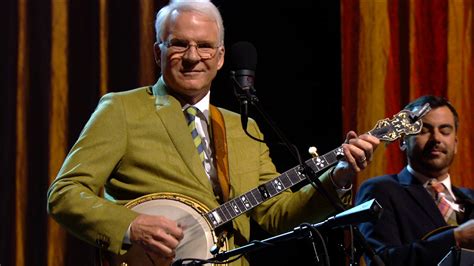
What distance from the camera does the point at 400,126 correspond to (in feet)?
9.84

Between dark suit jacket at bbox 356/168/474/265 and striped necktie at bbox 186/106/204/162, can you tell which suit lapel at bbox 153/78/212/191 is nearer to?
striped necktie at bbox 186/106/204/162

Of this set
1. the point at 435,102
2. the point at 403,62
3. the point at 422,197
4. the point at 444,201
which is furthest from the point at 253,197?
the point at 403,62

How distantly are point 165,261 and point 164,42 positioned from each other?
2.69 ft

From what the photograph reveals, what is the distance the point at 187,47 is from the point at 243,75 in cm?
51

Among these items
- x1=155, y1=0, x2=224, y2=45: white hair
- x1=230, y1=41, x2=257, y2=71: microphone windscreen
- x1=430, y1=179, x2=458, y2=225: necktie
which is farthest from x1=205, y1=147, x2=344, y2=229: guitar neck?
x1=430, y1=179, x2=458, y2=225: necktie

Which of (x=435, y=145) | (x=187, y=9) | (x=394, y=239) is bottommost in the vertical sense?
(x=394, y=239)

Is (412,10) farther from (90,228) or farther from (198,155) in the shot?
(90,228)

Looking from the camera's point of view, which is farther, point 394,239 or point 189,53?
point 394,239

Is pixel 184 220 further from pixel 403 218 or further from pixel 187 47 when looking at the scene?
pixel 403 218

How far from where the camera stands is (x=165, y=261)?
2865 mm

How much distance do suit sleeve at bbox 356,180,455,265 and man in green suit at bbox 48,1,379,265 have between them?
607 mm

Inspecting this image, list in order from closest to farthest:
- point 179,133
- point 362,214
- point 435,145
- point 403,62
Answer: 1. point 362,214
2. point 179,133
3. point 435,145
4. point 403,62

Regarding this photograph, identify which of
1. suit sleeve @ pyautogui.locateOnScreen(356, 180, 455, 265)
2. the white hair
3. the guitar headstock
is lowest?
suit sleeve @ pyautogui.locateOnScreen(356, 180, 455, 265)

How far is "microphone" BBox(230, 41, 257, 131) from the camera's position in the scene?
2.64 meters
